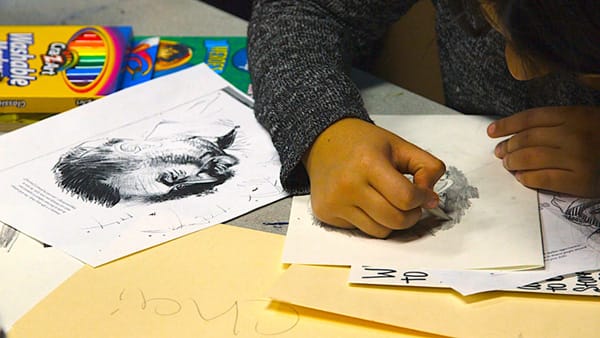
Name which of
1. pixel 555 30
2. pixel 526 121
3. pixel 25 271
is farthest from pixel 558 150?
pixel 25 271

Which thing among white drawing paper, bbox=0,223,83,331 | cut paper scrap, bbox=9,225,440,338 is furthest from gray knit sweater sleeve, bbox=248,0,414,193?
white drawing paper, bbox=0,223,83,331

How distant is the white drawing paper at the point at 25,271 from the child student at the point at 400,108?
22 cm

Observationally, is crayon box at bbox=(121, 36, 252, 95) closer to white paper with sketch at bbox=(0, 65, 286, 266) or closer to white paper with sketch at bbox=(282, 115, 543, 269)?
white paper with sketch at bbox=(0, 65, 286, 266)

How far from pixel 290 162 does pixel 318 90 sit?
89 millimetres

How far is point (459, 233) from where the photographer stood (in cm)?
65

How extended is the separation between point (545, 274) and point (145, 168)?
378 millimetres

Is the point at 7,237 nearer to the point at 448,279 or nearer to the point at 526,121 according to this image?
the point at 448,279

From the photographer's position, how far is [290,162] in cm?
71

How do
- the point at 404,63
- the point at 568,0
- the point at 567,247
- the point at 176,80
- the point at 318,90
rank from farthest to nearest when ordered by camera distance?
the point at 404,63
the point at 176,80
the point at 318,90
the point at 567,247
the point at 568,0

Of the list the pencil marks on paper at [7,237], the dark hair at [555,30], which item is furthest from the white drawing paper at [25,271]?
the dark hair at [555,30]


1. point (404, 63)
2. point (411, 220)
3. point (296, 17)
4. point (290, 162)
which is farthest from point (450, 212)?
point (404, 63)

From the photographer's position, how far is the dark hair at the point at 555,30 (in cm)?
53

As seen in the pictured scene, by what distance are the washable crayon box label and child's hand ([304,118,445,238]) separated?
0.96 feet

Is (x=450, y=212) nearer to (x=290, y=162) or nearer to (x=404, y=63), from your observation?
(x=290, y=162)
